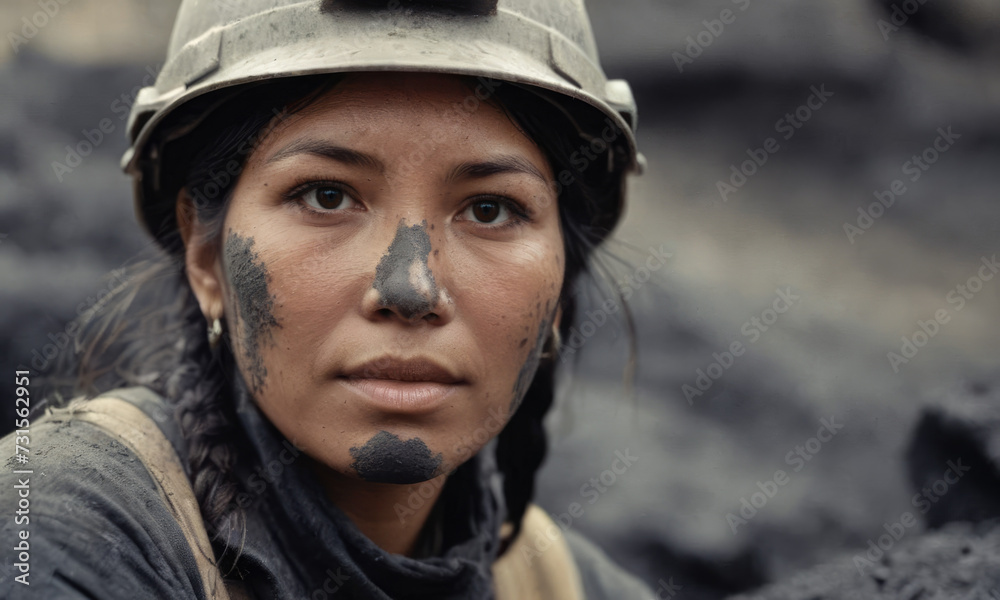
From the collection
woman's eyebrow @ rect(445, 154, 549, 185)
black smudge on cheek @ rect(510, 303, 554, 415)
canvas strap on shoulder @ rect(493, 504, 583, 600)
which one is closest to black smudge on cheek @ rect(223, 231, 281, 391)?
woman's eyebrow @ rect(445, 154, 549, 185)

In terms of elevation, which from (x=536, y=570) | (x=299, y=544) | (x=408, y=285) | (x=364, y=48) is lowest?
(x=536, y=570)

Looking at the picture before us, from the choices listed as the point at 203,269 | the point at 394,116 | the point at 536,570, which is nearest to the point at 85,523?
the point at 203,269

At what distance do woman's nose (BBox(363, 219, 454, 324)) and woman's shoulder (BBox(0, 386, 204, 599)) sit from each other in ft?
1.75

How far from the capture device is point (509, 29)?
1870 mm

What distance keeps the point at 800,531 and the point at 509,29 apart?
2.65 meters

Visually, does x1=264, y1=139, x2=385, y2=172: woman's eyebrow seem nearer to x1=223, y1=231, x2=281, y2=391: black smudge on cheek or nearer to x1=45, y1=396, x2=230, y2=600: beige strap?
x1=223, y1=231, x2=281, y2=391: black smudge on cheek

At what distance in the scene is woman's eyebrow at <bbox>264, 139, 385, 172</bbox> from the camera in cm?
165

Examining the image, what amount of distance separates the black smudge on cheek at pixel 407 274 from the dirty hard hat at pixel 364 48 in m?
0.32

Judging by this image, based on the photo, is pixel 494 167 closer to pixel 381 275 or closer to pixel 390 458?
pixel 381 275

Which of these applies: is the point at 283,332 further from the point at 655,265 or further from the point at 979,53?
the point at 979,53

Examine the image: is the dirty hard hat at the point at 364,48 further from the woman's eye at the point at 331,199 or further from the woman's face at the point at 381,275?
the woman's eye at the point at 331,199

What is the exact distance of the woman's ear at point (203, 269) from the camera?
190cm

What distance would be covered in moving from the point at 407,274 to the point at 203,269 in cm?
60

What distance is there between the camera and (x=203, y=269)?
194 centimetres
